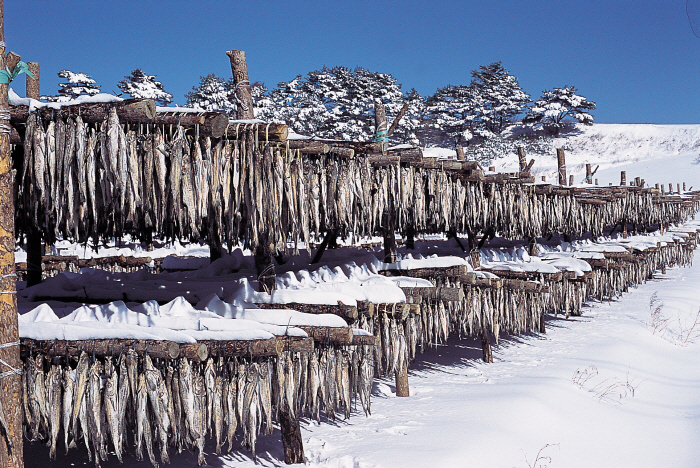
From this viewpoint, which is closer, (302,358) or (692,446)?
(302,358)

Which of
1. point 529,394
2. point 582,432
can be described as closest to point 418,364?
point 529,394

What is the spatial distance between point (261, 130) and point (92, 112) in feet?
3.90

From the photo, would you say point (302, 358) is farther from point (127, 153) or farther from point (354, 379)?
point (127, 153)

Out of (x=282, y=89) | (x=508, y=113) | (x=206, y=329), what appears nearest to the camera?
(x=206, y=329)

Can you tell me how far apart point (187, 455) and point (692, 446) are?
5.38 m

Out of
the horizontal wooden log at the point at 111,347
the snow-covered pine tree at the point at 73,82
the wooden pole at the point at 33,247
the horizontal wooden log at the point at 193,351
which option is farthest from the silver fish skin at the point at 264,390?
the snow-covered pine tree at the point at 73,82

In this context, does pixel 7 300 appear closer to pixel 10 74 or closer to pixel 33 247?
pixel 10 74

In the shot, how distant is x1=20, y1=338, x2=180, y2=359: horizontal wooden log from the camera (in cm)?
397

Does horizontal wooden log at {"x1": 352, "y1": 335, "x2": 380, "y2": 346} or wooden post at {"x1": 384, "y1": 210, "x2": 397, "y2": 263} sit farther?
wooden post at {"x1": 384, "y1": 210, "x2": 397, "y2": 263}

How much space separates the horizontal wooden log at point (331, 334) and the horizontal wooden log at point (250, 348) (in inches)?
22.6

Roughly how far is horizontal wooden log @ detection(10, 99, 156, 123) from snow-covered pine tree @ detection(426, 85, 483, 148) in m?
43.4

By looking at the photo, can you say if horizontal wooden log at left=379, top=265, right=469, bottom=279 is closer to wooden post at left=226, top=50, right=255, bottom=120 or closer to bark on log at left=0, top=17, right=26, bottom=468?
wooden post at left=226, top=50, right=255, bottom=120

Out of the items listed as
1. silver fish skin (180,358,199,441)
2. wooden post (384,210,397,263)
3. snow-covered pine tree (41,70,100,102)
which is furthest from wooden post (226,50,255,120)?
snow-covered pine tree (41,70,100,102)

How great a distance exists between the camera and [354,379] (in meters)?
5.42
